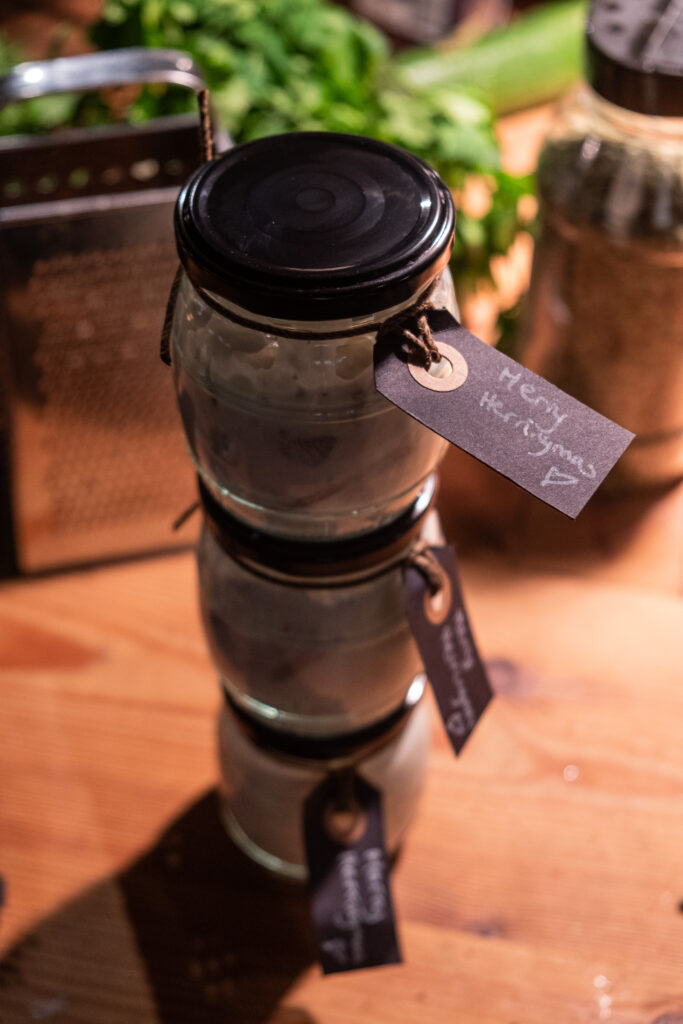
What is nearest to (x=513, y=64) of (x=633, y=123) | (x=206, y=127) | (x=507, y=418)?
(x=633, y=123)

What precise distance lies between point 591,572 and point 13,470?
17.2 inches

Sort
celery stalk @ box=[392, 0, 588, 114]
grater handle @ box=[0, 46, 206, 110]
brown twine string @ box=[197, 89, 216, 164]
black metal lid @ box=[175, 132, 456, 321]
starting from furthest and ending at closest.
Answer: celery stalk @ box=[392, 0, 588, 114] < grater handle @ box=[0, 46, 206, 110] < brown twine string @ box=[197, 89, 216, 164] < black metal lid @ box=[175, 132, 456, 321]

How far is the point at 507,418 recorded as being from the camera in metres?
0.41

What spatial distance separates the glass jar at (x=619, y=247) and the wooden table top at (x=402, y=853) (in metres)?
0.15

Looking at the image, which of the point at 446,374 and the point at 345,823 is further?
the point at 345,823

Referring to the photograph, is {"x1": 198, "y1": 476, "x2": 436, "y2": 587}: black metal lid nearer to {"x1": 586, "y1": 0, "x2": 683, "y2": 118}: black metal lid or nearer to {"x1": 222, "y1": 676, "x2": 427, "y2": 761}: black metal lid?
{"x1": 222, "y1": 676, "x2": 427, "y2": 761}: black metal lid

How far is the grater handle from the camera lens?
0.64m

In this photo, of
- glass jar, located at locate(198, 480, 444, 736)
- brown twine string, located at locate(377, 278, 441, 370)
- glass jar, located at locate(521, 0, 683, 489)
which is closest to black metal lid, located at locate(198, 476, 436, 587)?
glass jar, located at locate(198, 480, 444, 736)

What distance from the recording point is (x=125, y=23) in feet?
2.83

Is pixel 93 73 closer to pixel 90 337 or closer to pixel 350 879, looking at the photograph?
pixel 90 337

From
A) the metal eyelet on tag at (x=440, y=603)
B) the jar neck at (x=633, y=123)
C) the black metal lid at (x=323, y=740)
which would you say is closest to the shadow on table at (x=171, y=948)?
the black metal lid at (x=323, y=740)

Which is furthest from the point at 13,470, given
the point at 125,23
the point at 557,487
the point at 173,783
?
the point at 557,487

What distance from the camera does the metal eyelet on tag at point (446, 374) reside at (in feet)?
1.33

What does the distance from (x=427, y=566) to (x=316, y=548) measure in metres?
0.06
